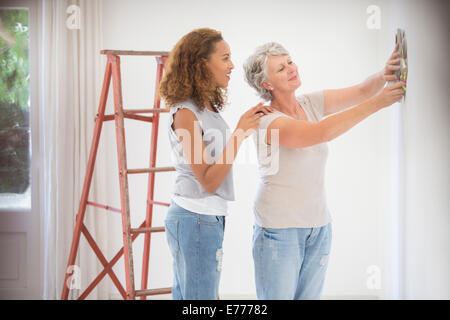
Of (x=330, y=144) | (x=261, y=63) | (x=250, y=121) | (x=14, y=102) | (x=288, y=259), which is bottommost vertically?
(x=288, y=259)

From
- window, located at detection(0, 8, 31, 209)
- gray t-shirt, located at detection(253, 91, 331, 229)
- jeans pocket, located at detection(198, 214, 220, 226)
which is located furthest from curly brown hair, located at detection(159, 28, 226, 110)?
window, located at detection(0, 8, 31, 209)

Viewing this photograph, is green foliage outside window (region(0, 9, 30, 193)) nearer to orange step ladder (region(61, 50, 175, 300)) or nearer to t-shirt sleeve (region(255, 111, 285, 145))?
orange step ladder (region(61, 50, 175, 300))

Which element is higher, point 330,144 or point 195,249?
point 330,144

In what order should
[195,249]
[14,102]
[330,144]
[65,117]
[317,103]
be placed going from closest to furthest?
1. [195,249]
2. [317,103]
3. [14,102]
4. [65,117]
5. [330,144]

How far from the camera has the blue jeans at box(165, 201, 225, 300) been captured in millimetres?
1817

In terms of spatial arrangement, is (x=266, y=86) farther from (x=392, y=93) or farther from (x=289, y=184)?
(x=392, y=93)

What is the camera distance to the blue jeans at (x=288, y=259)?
1.84 metres

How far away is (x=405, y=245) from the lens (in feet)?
7.64

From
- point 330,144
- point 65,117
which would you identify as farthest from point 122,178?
point 330,144

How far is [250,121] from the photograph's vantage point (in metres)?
1.83

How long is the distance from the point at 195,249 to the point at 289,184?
0.44 meters

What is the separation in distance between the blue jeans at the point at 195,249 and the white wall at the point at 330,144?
90cm

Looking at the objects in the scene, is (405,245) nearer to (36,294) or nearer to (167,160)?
(167,160)

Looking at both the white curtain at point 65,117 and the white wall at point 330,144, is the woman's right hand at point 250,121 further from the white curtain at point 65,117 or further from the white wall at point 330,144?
the white curtain at point 65,117
